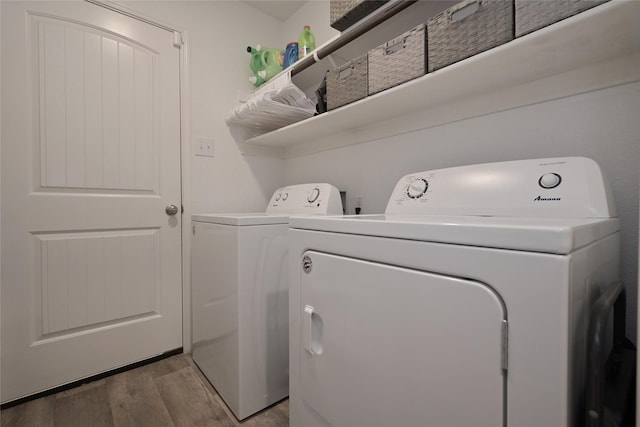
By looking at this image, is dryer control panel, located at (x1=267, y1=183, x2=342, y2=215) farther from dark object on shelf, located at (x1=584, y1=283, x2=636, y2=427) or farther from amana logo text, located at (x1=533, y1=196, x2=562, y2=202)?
dark object on shelf, located at (x1=584, y1=283, x2=636, y2=427)

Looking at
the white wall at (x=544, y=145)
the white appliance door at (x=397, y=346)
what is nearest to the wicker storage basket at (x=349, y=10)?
the white wall at (x=544, y=145)

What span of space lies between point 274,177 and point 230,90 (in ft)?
2.31

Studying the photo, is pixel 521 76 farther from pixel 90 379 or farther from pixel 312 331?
pixel 90 379

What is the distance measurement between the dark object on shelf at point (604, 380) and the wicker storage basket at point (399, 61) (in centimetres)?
88

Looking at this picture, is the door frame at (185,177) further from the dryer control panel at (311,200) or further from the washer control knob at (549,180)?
the washer control knob at (549,180)

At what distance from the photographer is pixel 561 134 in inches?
37.0

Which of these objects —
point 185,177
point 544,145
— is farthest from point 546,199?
point 185,177

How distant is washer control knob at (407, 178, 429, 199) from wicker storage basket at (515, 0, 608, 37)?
527 millimetres

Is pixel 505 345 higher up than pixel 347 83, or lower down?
lower down

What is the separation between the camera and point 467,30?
88 centimetres

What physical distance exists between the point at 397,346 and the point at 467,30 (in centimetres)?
98

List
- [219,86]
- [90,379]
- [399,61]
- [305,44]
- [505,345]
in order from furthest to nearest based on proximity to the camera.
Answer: [219,86] < [305,44] < [90,379] < [399,61] < [505,345]

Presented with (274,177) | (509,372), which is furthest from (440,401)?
(274,177)

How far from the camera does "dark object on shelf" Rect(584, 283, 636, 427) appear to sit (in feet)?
1.51
